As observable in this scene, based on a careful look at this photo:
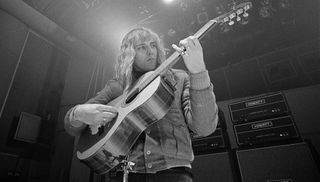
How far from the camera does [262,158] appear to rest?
1988mm

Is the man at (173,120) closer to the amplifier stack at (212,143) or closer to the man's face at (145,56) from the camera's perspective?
the man's face at (145,56)

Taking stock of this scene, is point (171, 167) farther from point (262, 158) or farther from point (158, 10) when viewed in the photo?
point (158, 10)

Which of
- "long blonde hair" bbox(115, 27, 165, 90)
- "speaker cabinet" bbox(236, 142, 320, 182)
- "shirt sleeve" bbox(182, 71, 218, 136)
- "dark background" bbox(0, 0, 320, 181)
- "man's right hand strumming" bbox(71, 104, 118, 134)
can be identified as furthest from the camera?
"dark background" bbox(0, 0, 320, 181)

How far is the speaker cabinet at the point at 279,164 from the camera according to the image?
1.79m

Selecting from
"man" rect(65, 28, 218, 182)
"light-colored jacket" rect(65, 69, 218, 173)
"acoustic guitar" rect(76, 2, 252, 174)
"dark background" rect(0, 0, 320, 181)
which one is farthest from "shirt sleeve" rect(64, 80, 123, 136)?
"dark background" rect(0, 0, 320, 181)

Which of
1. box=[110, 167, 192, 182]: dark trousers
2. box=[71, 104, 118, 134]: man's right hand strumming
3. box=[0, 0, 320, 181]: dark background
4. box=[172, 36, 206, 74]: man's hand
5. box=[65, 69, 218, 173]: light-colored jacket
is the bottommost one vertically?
box=[110, 167, 192, 182]: dark trousers

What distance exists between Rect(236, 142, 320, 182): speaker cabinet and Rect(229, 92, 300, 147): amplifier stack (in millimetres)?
136

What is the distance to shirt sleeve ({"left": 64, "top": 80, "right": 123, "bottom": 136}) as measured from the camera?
1235 millimetres

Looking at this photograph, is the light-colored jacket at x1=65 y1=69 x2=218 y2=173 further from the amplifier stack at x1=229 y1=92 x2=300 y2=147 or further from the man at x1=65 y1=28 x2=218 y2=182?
the amplifier stack at x1=229 y1=92 x2=300 y2=147

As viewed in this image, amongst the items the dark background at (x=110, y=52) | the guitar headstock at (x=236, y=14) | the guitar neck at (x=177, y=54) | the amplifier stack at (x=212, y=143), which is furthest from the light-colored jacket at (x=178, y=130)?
the dark background at (x=110, y=52)

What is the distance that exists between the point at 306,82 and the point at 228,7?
1586mm

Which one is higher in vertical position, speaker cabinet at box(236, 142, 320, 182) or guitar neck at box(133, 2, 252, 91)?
guitar neck at box(133, 2, 252, 91)

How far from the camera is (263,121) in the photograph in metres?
2.20

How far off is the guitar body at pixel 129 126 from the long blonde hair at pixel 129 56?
31cm
